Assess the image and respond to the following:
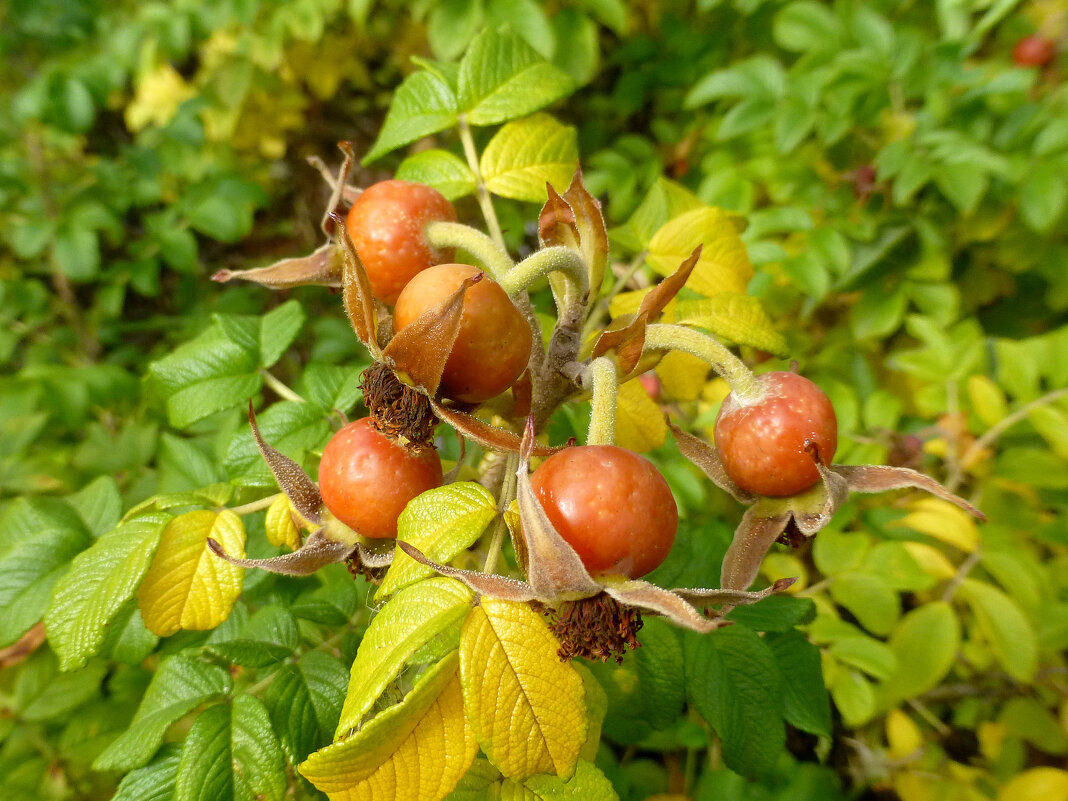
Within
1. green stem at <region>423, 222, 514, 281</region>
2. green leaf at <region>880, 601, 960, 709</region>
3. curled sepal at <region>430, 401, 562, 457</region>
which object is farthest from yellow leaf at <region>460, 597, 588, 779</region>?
green leaf at <region>880, 601, 960, 709</region>

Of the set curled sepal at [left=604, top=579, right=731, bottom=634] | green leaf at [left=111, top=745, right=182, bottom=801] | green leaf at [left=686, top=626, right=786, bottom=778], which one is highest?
curled sepal at [left=604, top=579, right=731, bottom=634]

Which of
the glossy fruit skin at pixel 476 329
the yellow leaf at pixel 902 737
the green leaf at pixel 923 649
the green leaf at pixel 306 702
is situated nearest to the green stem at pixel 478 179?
the glossy fruit skin at pixel 476 329

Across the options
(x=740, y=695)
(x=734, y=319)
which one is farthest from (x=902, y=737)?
(x=734, y=319)

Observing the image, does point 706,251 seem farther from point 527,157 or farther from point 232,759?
point 232,759

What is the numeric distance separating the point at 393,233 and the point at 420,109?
2.00 ft

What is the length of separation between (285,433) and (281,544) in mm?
245

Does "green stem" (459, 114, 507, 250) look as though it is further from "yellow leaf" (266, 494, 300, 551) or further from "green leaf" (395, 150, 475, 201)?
"yellow leaf" (266, 494, 300, 551)

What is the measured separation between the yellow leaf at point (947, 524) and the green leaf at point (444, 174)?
154cm

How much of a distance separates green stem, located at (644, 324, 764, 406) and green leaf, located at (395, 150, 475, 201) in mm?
656

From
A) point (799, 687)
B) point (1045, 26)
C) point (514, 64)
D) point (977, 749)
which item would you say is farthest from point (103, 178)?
point (1045, 26)

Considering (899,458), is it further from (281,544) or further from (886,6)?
(281,544)

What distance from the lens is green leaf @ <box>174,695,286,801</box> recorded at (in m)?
0.94

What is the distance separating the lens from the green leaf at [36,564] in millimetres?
1154

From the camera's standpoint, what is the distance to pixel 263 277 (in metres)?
1.16
